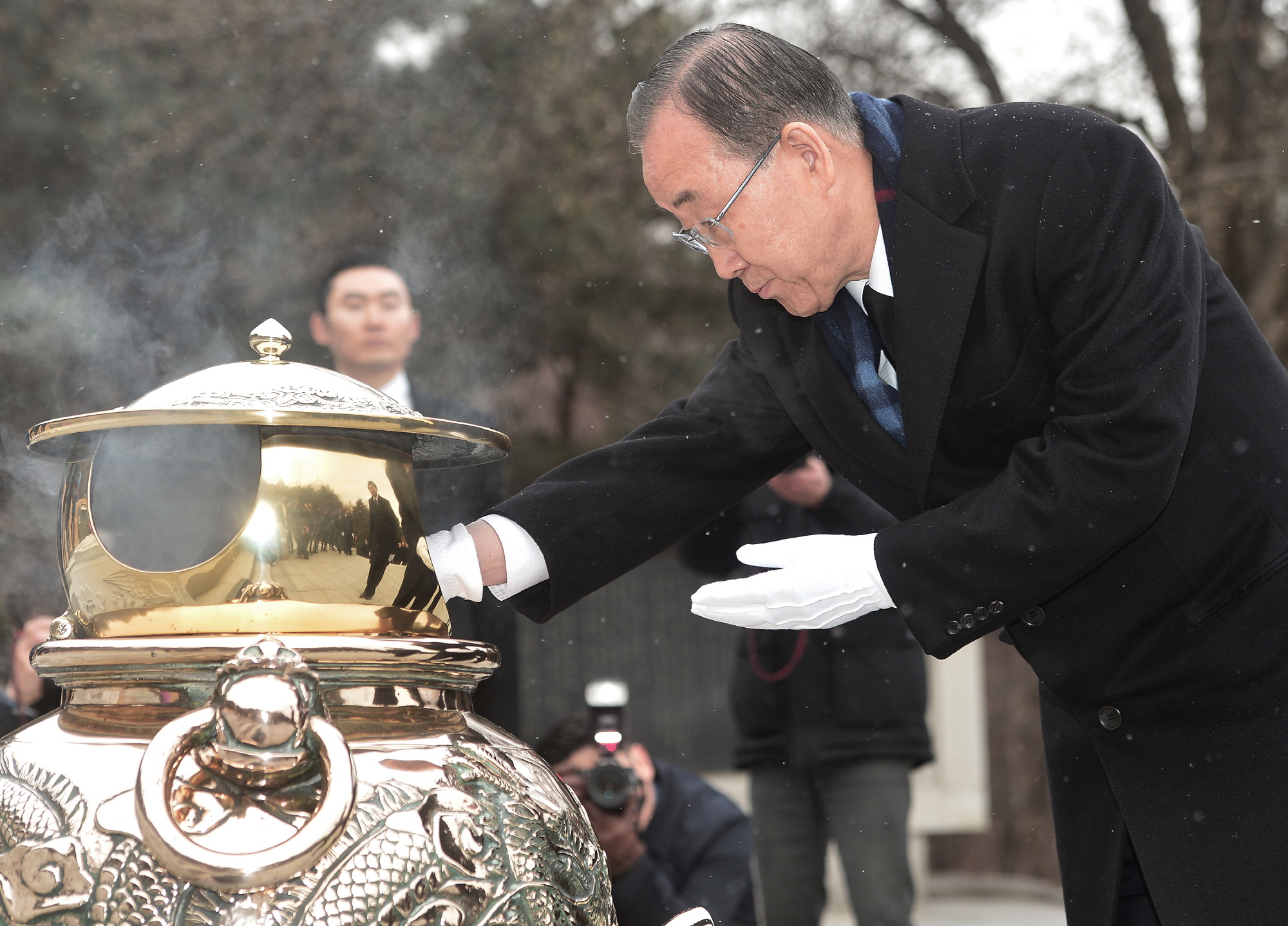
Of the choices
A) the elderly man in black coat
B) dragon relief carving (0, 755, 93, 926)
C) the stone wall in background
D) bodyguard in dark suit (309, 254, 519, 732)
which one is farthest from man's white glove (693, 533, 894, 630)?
the stone wall in background

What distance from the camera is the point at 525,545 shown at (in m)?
1.68

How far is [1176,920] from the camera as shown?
1.59 m

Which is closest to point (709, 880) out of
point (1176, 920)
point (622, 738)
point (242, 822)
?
point (622, 738)

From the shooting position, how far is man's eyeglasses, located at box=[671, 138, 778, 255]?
5.32 feet

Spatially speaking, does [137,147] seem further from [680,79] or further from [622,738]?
[680,79]

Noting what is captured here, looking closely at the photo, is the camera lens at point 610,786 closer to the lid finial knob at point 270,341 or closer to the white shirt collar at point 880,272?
the white shirt collar at point 880,272

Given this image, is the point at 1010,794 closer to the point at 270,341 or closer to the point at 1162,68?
the point at 1162,68

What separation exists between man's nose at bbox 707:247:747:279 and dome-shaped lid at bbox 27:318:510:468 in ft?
1.51

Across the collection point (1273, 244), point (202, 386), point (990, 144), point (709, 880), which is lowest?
point (709, 880)

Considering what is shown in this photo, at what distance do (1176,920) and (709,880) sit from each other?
1880 millimetres

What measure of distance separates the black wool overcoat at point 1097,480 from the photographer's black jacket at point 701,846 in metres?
1.74

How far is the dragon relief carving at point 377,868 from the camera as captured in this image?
108 cm

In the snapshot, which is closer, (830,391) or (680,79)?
(680,79)

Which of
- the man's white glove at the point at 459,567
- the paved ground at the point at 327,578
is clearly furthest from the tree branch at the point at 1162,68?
the paved ground at the point at 327,578
